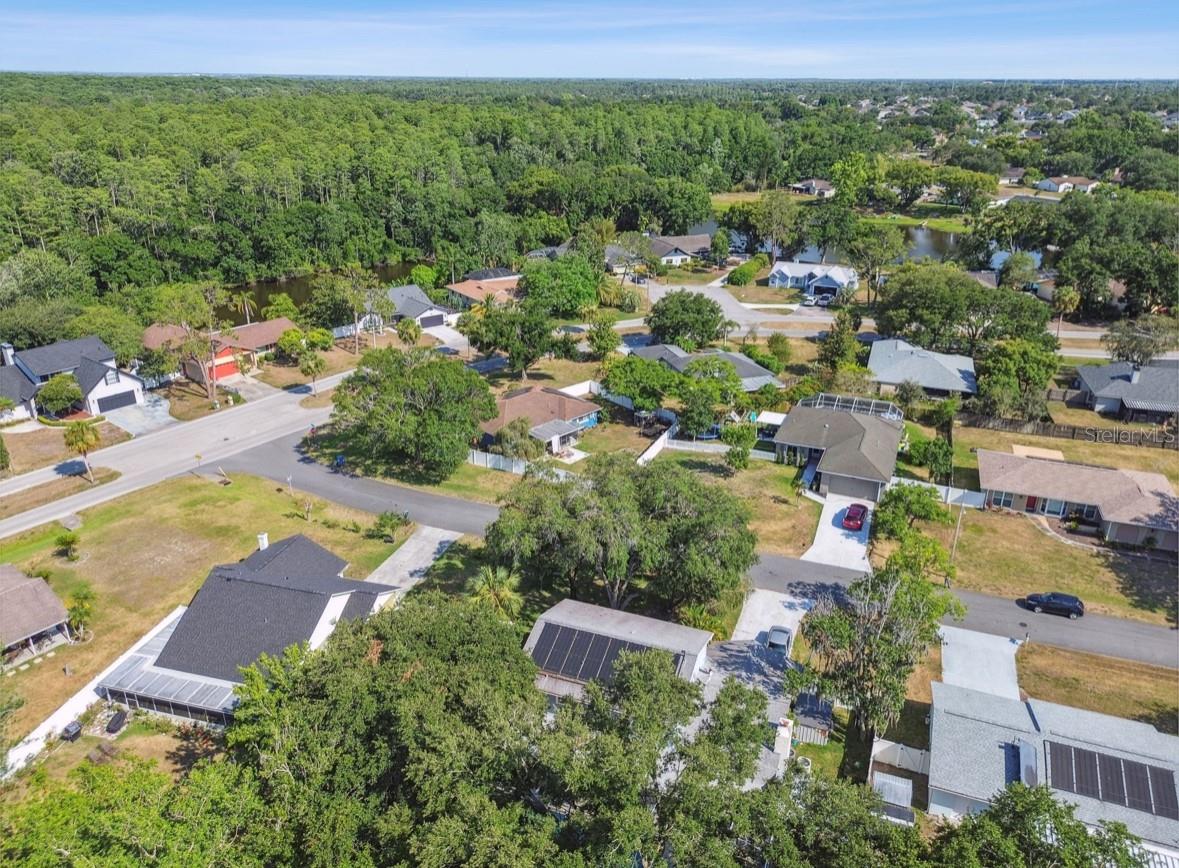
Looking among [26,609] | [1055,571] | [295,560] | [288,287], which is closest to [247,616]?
[295,560]

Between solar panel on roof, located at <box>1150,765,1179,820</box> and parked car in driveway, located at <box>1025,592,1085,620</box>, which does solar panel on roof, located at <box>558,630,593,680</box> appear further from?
parked car in driveway, located at <box>1025,592,1085,620</box>

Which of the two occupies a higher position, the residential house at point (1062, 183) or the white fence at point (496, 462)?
the residential house at point (1062, 183)

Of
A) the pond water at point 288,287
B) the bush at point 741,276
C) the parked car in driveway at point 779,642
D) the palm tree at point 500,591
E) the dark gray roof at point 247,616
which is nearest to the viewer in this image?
the dark gray roof at point 247,616

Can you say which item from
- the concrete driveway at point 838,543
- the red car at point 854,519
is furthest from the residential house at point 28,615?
the red car at point 854,519

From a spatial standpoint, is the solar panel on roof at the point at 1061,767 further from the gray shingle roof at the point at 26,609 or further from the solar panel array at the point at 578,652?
the gray shingle roof at the point at 26,609

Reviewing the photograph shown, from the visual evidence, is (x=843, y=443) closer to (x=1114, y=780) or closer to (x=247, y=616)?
(x=1114, y=780)

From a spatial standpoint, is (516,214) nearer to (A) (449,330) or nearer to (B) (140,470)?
(A) (449,330)
